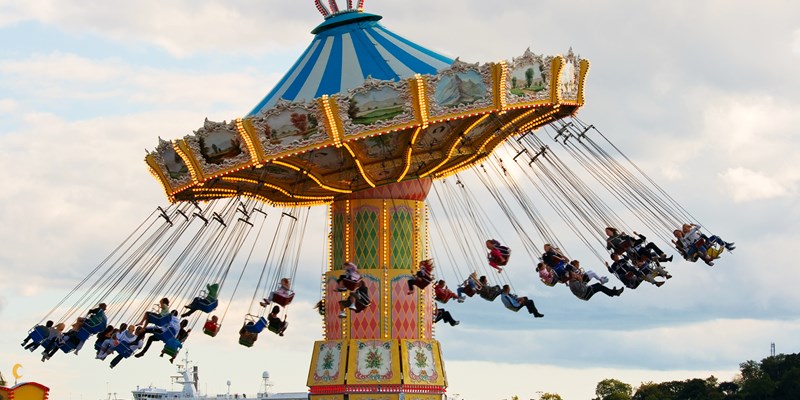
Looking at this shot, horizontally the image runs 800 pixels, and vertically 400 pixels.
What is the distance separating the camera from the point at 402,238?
32625mm

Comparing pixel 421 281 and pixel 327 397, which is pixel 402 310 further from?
pixel 327 397

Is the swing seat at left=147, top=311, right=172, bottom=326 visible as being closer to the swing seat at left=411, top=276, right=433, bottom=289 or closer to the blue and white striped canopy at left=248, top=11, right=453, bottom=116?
the blue and white striped canopy at left=248, top=11, right=453, bottom=116

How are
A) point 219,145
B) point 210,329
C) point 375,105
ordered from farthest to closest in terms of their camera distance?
point 210,329 → point 219,145 → point 375,105

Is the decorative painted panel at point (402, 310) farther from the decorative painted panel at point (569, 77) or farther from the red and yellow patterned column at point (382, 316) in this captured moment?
the decorative painted panel at point (569, 77)

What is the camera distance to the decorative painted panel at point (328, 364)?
3197 cm

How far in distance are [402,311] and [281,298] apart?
3.03 metres

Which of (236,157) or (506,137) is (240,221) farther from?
(506,137)

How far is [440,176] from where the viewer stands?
34188mm

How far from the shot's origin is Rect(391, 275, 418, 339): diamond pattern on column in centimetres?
3231

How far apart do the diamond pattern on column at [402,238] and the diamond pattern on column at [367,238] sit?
38cm

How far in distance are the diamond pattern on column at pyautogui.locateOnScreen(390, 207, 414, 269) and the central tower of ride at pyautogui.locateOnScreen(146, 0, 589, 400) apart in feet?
0.07

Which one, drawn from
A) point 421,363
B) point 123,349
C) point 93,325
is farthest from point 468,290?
point 93,325

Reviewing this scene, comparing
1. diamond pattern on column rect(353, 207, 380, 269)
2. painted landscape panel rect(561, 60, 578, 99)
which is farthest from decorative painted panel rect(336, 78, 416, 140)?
diamond pattern on column rect(353, 207, 380, 269)

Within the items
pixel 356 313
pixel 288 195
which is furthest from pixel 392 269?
pixel 288 195
